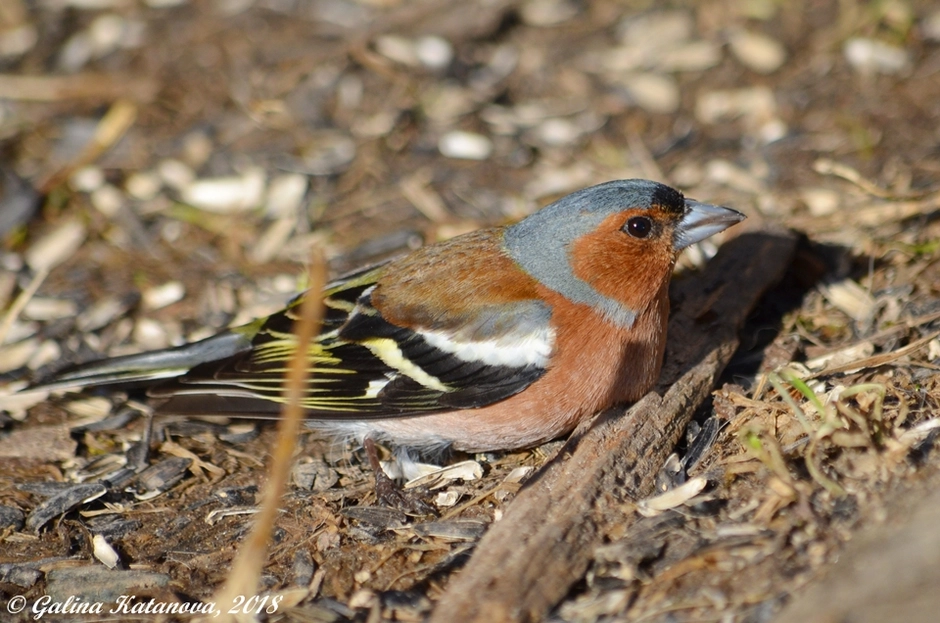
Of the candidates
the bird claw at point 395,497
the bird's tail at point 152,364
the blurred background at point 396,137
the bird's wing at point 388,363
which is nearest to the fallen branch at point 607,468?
the blurred background at point 396,137

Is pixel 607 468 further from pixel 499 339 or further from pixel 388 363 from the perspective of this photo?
pixel 388 363

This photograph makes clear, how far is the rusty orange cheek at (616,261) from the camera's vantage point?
4.00 metres

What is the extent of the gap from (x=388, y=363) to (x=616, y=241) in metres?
1.12

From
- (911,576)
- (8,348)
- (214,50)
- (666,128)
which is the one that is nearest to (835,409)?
(911,576)

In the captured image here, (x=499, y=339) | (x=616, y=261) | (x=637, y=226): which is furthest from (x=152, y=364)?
(x=637, y=226)

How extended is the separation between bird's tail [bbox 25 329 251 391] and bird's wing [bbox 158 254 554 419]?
0.21m

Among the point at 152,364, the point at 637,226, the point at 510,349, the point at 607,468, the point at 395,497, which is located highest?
the point at 637,226

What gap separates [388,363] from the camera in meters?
4.06

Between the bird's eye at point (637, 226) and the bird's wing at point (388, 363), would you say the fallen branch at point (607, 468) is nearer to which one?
the bird's wing at point (388, 363)

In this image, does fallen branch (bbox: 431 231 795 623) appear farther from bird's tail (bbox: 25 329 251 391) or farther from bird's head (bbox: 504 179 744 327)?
bird's tail (bbox: 25 329 251 391)

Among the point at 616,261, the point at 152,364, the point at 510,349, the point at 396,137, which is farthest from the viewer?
the point at 396,137

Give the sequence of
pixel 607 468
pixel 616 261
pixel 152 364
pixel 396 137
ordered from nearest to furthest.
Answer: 1. pixel 607 468
2. pixel 616 261
3. pixel 152 364
4. pixel 396 137

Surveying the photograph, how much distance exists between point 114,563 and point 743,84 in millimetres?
5158

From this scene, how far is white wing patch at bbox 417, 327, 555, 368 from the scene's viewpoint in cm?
387
